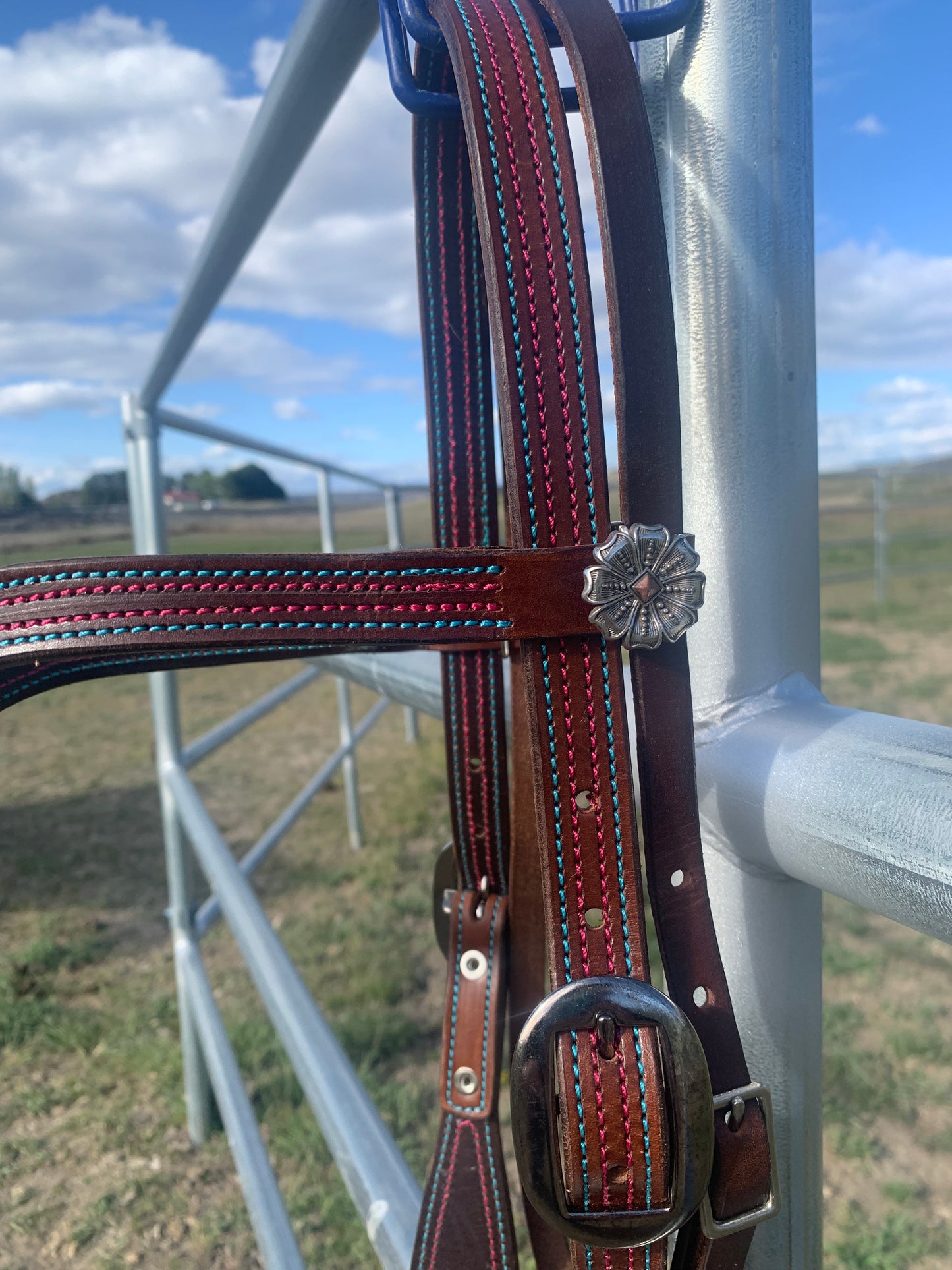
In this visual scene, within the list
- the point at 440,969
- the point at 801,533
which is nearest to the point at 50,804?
the point at 440,969

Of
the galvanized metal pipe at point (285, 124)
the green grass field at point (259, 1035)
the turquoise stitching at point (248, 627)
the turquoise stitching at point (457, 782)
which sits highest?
the galvanized metal pipe at point (285, 124)

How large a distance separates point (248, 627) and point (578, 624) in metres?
0.13

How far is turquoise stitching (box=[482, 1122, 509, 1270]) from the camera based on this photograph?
1.58 feet

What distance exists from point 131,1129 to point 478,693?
1532 mm

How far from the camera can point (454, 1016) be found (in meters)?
0.53

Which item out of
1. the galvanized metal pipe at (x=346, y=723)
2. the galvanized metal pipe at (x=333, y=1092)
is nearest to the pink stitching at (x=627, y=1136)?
the galvanized metal pipe at (x=333, y=1092)

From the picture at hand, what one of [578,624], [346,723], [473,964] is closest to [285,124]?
[578,624]

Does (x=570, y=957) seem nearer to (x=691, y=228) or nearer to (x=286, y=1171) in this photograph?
(x=691, y=228)

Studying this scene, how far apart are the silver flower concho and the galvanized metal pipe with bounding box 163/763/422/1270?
43cm

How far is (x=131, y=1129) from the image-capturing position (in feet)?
5.24

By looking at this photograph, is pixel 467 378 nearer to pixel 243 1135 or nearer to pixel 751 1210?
pixel 751 1210

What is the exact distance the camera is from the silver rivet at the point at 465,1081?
0.51 meters

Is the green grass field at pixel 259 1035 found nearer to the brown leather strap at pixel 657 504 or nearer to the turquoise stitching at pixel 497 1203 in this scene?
the brown leather strap at pixel 657 504

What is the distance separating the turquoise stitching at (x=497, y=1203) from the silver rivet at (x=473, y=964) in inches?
3.2
